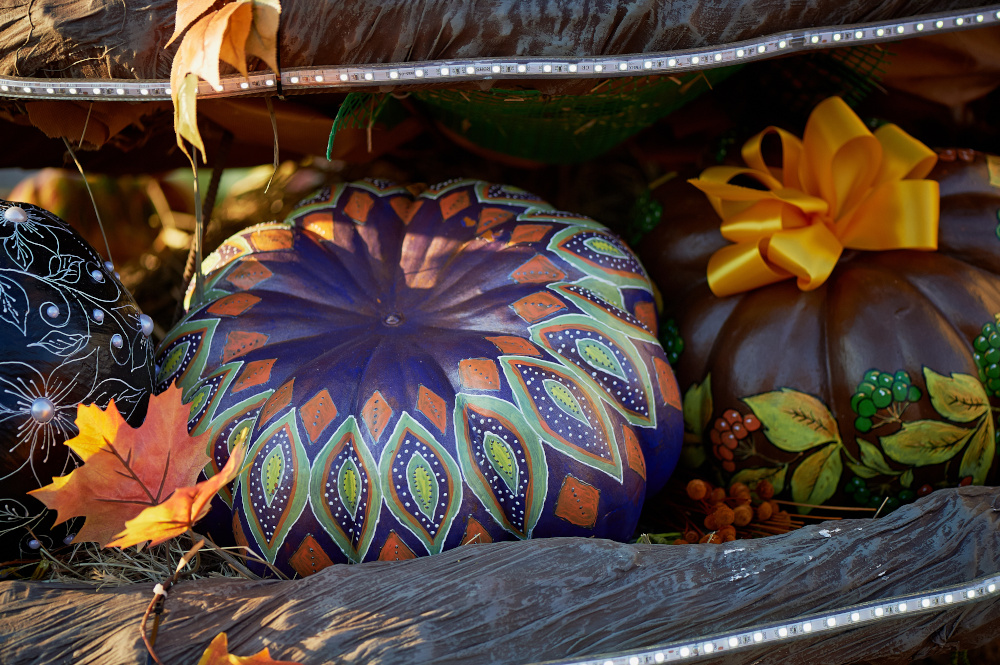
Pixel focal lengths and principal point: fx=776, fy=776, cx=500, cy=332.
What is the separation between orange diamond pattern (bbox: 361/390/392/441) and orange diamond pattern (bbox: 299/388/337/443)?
0.10ft

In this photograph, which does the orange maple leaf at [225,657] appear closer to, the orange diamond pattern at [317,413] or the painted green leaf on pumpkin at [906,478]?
the orange diamond pattern at [317,413]

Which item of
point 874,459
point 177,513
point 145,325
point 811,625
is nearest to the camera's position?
point 177,513

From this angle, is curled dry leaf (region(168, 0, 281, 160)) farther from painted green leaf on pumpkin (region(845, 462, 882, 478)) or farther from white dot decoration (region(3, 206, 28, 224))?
painted green leaf on pumpkin (region(845, 462, 882, 478))

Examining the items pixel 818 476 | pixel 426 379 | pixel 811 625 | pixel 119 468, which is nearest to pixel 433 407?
pixel 426 379

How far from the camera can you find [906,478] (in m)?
0.86

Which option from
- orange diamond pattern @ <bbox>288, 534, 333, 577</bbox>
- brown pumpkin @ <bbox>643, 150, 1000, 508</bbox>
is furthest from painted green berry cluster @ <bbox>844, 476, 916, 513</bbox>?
orange diamond pattern @ <bbox>288, 534, 333, 577</bbox>

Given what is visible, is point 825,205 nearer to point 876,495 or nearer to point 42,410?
point 876,495

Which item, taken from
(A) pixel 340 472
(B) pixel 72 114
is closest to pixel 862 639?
(A) pixel 340 472

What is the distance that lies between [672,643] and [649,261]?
54 cm

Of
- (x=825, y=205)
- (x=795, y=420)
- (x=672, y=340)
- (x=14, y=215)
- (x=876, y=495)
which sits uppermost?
(x=14, y=215)

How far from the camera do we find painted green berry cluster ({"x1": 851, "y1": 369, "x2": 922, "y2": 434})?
32.6 inches

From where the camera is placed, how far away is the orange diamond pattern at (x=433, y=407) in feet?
2.25

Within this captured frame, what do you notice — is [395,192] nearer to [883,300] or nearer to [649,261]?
[649,261]

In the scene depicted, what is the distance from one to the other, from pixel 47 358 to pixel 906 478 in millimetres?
874
